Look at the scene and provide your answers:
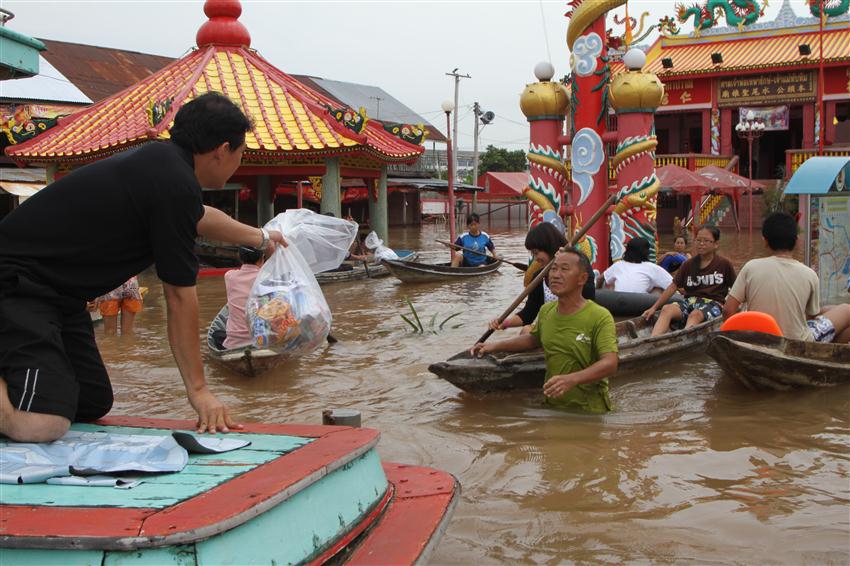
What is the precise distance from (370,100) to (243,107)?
25.0 metres

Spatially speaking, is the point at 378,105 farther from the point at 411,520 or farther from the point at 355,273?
the point at 411,520

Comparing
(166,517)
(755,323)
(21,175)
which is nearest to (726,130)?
(21,175)

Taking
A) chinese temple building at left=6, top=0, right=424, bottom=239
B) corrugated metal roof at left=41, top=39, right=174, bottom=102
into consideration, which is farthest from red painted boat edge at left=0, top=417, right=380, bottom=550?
corrugated metal roof at left=41, top=39, right=174, bottom=102

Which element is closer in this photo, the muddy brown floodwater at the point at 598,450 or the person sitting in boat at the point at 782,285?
the muddy brown floodwater at the point at 598,450

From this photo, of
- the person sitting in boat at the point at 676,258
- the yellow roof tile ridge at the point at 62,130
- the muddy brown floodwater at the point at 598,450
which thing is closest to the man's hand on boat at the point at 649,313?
the muddy brown floodwater at the point at 598,450

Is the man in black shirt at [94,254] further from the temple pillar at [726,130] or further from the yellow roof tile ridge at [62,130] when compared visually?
the temple pillar at [726,130]

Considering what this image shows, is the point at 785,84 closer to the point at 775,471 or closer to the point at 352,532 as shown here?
the point at 775,471

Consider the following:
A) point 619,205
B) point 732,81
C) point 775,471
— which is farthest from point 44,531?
point 732,81

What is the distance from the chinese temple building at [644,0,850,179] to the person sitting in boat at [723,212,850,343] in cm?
2181

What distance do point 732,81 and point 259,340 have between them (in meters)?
26.3

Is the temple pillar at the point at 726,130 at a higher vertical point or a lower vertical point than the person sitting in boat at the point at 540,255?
higher

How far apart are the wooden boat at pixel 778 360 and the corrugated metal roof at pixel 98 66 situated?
21.9 metres

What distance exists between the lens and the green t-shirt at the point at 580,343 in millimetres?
5223

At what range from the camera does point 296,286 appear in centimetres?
657
